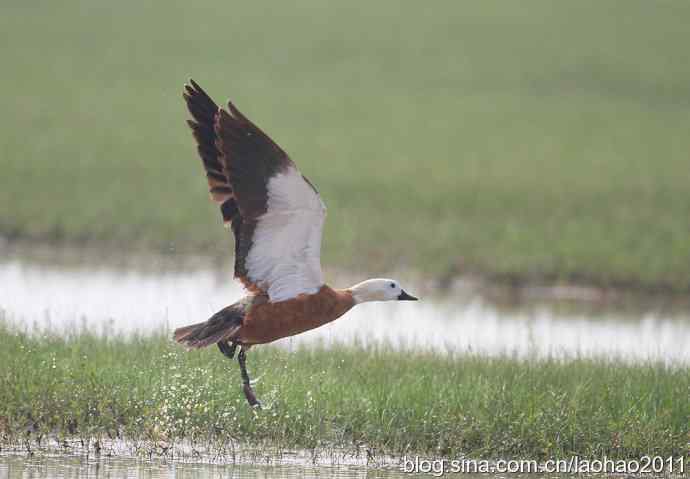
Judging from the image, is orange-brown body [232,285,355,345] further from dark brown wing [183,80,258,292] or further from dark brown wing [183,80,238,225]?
dark brown wing [183,80,238,225]

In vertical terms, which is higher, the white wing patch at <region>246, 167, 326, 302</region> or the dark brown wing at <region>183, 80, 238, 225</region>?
the dark brown wing at <region>183, 80, 238, 225</region>

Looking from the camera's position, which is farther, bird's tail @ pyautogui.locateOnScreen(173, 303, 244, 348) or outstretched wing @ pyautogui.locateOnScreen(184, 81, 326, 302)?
bird's tail @ pyautogui.locateOnScreen(173, 303, 244, 348)

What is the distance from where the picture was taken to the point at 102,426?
8.65m

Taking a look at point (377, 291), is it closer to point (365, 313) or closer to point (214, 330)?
point (214, 330)

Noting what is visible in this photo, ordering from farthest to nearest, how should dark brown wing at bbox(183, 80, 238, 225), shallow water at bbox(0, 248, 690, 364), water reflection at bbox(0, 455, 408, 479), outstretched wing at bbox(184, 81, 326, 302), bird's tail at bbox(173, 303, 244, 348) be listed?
shallow water at bbox(0, 248, 690, 364) < dark brown wing at bbox(183, 80, 238, 225) < bird's tail at bbox(173, 303, 244, 348) < outstretched wing at bbox(184, 81, 326, 302) < water reflection at bbox(0, 455, 408, 479)

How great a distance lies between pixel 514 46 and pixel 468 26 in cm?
219

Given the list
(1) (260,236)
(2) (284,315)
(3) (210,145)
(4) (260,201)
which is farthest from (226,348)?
(3) (210,145)

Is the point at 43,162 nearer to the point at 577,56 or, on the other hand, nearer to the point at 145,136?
the point at 145,136

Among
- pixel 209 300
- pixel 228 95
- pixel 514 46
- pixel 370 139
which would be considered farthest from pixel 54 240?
pixel 514 46

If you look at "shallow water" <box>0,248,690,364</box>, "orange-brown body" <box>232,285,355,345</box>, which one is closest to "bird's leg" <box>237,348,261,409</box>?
"orange-brown body" <box>232,285,355,345</box>

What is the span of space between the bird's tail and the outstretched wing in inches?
8.9

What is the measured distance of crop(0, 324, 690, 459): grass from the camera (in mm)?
8680

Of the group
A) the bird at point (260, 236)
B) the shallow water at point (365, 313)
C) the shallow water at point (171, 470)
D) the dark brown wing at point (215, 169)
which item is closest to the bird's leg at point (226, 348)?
the bird at point (260, 236)

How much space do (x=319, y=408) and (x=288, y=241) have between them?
1.10 meters
